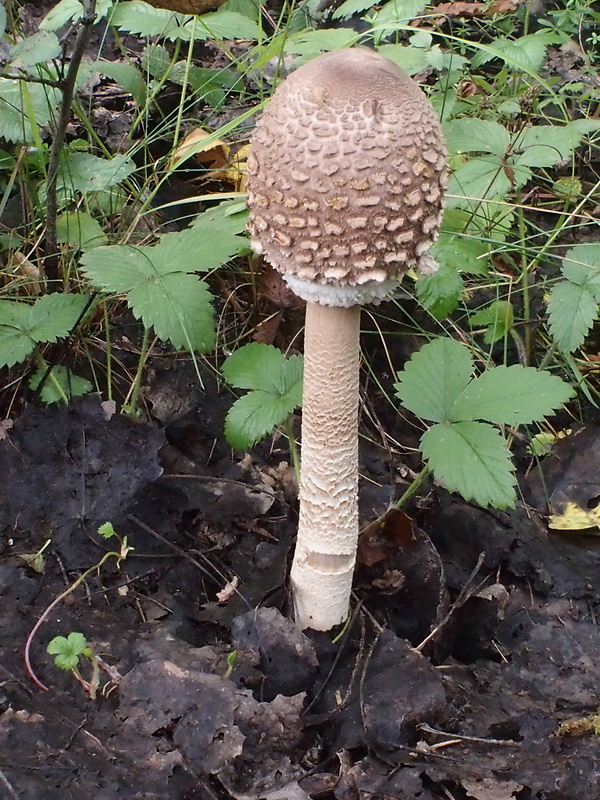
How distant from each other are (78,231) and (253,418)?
115cm

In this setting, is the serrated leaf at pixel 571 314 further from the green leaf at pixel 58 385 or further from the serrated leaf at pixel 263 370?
the green leaf at pixel 58 385

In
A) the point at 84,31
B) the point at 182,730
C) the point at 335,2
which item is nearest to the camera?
the point at 182,730

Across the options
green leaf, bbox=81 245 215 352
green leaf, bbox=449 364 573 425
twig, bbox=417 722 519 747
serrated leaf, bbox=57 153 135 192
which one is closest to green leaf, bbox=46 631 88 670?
green leaf, bbox=81 245 215 352

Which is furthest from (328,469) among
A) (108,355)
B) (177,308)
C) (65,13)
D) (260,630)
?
(65,13)

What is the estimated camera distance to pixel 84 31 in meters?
2.01

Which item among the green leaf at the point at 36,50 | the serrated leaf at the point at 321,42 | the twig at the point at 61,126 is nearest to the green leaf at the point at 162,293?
the twig at the point at 61,126

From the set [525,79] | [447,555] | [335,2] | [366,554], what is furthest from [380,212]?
[335,2]

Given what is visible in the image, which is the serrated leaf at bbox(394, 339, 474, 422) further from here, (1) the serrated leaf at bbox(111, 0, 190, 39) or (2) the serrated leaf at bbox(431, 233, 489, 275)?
(1) the serrated leaf at bbox(111, 0, 190, 39)

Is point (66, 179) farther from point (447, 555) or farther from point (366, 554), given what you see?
point (447, 555)

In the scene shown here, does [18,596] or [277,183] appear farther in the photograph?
[18,596]

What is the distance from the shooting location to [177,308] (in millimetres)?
2148

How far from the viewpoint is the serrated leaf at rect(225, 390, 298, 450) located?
2.21m

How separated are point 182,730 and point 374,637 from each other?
→ 78 cm

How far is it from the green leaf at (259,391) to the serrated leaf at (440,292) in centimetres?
56
